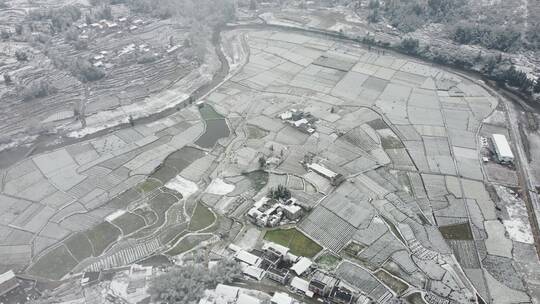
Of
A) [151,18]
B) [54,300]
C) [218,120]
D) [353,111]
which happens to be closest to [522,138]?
[353,111]

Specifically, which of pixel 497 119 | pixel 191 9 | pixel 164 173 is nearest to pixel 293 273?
pixel 164 173

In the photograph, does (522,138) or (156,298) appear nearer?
(156,298)

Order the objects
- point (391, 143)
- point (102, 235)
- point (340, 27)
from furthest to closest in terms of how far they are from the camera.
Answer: point (340, 27) < point (391, 143) < point (102, 235)

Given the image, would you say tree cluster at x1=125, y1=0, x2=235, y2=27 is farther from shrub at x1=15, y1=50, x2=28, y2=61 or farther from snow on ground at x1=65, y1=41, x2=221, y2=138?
shrub at x1=15, y1=50, x2=28, y2=61

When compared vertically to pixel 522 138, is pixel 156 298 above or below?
below

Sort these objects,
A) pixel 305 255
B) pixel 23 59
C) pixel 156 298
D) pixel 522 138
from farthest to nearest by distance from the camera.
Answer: pixel 23 59 < pixel 522 138 < pixel 305 255 < pixel 156 298

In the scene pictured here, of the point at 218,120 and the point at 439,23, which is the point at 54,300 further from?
the point at 439,23

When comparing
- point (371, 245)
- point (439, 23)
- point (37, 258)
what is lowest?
point (37, 258)

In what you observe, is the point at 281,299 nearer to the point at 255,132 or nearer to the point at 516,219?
the point at 516,219
